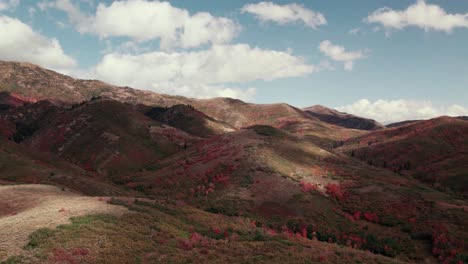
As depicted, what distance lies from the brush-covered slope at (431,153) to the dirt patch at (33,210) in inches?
3464

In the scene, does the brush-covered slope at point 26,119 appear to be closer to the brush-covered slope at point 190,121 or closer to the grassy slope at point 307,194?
the brush-covered slope at point 190,121

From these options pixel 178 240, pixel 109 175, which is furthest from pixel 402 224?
pixel 109 175

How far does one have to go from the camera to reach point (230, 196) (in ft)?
173

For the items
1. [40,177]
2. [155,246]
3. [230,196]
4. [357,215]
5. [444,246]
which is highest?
[40,177]

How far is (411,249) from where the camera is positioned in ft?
121

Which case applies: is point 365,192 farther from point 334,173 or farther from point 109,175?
point 109,175

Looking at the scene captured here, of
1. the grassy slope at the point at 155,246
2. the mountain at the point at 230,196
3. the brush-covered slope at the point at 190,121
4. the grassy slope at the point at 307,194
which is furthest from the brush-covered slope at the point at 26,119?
the grassy slope at the point at 155,246

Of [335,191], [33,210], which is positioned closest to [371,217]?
[335,191]

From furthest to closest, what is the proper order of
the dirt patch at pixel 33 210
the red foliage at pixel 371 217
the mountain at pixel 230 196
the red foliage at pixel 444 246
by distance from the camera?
1. the red foliage at pixel 371 217
2. the red foliage at pixel 444 246
3. the mountain at pixel 230 196
4. the dirt patch at pixel 33 210

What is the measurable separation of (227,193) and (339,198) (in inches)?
754

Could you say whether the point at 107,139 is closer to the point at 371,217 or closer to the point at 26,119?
the point at 26,119

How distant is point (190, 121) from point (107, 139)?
61296 mm

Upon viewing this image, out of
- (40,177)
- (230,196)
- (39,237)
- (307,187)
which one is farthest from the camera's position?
(307,187)

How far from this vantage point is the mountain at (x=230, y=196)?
22.8m
